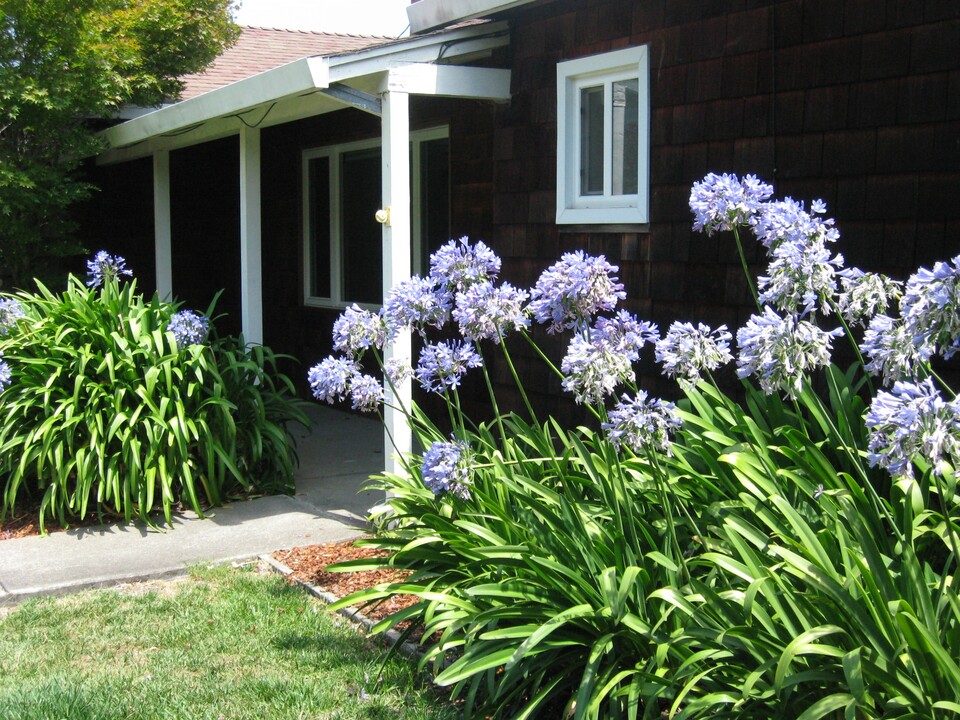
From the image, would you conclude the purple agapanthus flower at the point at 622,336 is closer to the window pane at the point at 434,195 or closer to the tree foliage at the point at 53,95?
the window pane at the point at 434,195

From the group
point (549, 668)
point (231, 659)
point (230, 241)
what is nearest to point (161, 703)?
point (231, 659)

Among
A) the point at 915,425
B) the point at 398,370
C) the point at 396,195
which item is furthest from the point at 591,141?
the point at 915,425

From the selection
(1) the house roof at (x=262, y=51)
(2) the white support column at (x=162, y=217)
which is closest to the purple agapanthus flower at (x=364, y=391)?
(2) the white support column at (x=162, y=217)

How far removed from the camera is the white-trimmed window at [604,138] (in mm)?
6039

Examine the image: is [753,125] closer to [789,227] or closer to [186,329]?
[789,227]

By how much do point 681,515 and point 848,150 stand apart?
2087mm

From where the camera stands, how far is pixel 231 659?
4.48 meters

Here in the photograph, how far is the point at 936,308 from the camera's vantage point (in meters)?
2.76

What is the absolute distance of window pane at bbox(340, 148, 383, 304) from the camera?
1016cm

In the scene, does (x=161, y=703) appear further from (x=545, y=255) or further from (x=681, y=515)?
(x=545, y=255)

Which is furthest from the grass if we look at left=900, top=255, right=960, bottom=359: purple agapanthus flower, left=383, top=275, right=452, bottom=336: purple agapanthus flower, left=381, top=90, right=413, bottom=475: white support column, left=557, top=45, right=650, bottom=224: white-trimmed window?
left=557, top=45, right=650, bottom=224: white-trimmed window

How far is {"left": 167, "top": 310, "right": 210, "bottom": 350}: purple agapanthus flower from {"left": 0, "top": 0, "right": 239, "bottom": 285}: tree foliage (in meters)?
3.60

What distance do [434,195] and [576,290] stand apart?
551 centimetres

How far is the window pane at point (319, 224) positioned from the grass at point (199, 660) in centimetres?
587
